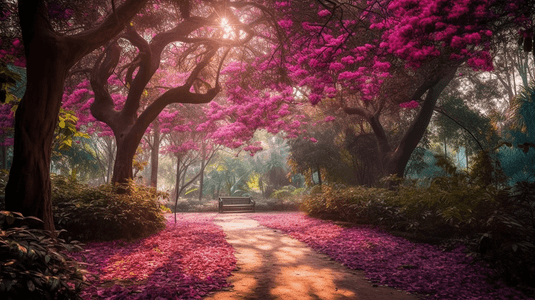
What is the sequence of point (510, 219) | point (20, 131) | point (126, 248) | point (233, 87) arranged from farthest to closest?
point (233, 87)
point (126, 248)
point (510, 219)
point (20, 131)

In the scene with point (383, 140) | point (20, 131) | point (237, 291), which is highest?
point (383, 140)

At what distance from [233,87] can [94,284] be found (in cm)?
956

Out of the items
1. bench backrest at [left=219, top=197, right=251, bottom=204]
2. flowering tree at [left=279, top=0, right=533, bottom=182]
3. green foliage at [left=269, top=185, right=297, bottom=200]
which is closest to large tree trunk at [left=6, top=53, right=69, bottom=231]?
flowering tree at [left=279, top=0, right=533, bottom=182]

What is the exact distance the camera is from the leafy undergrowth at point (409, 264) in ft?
13.8

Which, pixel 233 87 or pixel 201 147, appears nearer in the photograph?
pixel 233 87

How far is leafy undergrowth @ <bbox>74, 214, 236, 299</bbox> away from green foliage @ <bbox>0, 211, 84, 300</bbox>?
235 mm

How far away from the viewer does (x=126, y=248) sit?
6.58 metres

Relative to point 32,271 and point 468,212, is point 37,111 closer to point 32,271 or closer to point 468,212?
point 32,271

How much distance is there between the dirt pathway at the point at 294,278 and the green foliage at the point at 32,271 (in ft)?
5.24

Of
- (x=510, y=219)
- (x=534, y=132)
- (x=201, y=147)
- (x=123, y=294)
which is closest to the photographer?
(x=123, y=294)

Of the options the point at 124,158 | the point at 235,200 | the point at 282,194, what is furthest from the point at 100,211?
the point at 282,194

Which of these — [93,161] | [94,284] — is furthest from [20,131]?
[93,161]

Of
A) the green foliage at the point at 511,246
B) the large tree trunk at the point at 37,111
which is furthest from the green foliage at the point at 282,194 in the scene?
the large tree trunk at the point at 37,111

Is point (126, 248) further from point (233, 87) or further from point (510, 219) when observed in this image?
point (233, 87)
